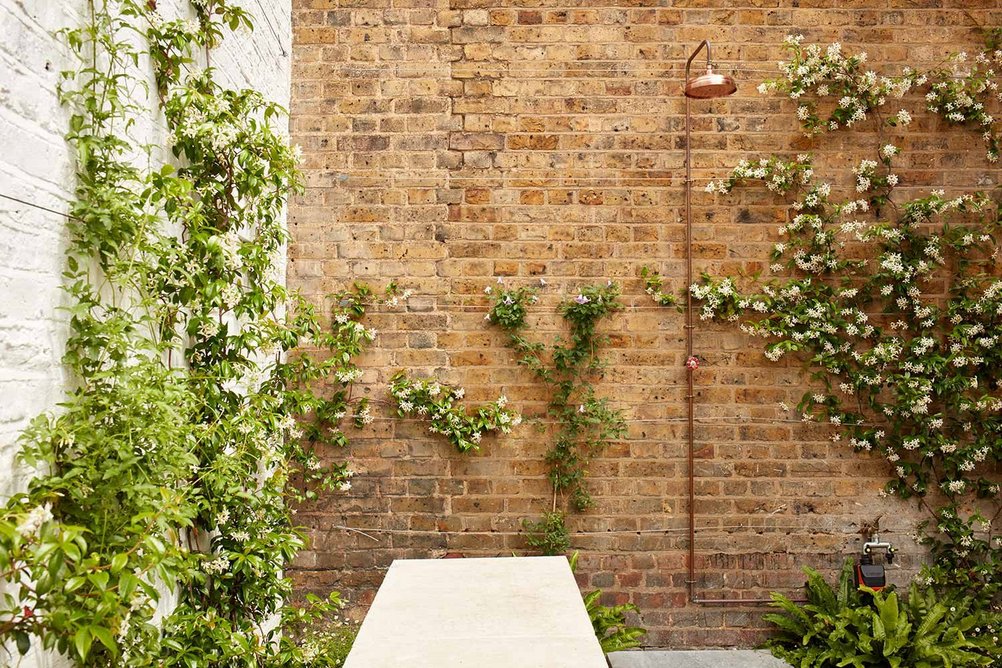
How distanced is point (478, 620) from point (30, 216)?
4.58 ft

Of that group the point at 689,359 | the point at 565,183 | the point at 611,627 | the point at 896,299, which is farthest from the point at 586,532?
the point at 896,299

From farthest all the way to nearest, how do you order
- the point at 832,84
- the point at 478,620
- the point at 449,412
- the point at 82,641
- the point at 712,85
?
the point at 832,84 < the point at 449,412 < the point at 712,85 < the point at 478,620 < the point at 82,641

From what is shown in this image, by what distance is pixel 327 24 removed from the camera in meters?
3.63

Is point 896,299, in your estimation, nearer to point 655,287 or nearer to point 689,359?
point 689,359

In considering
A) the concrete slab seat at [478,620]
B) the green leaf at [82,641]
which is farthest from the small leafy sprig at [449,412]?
the green leaf at [82,641]

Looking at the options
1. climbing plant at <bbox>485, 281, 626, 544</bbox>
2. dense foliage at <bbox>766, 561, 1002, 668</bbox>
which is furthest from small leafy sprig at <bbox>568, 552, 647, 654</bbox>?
dense foliage at <bbox>766, 561, 1002, 668</bbox>

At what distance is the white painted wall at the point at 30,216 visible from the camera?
58.8 inches

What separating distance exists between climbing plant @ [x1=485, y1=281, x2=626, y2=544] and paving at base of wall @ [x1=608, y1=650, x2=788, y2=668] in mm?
705

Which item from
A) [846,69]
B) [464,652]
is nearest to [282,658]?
[464,652]

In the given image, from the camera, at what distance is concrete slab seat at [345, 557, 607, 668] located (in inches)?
52.0

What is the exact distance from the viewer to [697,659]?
3424 millimetres

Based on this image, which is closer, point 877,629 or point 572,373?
point 877,629

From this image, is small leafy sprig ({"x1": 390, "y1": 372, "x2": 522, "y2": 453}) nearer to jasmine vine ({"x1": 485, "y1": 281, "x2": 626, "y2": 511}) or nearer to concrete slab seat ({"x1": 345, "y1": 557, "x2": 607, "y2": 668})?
jasmine vine ({"x1": 485, "y1": 281, "x2": 626, "y2": 511})

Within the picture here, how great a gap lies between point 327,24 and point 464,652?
132 inches
